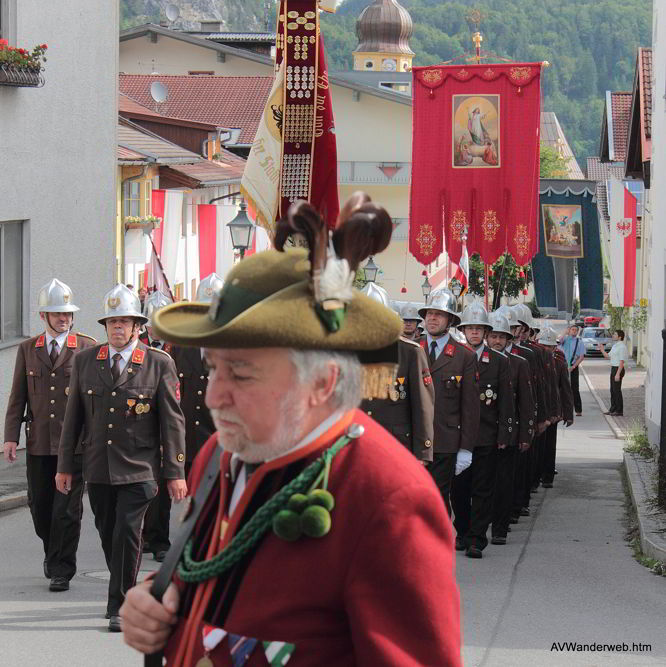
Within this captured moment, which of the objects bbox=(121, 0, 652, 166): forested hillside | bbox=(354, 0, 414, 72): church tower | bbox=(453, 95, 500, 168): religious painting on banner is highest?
bbox=(121, 0, 652, 166): forested hillside

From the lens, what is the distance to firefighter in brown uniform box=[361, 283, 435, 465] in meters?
9.03

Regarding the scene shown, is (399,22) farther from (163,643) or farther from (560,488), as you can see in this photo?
(163,643)

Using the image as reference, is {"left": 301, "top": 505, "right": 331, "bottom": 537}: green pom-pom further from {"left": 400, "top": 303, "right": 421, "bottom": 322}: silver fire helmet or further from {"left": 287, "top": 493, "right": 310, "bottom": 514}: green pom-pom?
{"left": 400, "top": 303, "right": 421, "bottom": 322}: silver fire helmet

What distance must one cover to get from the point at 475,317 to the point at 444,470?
1.71m

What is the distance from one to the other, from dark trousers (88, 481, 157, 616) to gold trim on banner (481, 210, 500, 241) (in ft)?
38.9

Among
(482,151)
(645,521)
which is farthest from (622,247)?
(645,521)

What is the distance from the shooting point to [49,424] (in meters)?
9.09

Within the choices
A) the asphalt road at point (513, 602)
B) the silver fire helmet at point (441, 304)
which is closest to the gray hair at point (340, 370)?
the asphalt road at point (513, 602)

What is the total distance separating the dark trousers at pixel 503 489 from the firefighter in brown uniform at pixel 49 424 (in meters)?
3.82

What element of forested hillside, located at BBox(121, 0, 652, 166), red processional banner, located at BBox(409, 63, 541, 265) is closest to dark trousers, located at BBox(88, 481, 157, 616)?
red processional banner, located at BBox(409, 63, 541, 265)

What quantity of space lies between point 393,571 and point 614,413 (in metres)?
27.3

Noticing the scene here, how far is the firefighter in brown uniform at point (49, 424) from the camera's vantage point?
28.1 feet

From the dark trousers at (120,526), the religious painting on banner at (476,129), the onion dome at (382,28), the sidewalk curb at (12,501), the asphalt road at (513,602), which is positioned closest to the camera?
the asphalt road at (513,602)

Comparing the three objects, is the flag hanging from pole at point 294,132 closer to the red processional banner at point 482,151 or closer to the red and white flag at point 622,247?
the red processional banner at point 482,151
